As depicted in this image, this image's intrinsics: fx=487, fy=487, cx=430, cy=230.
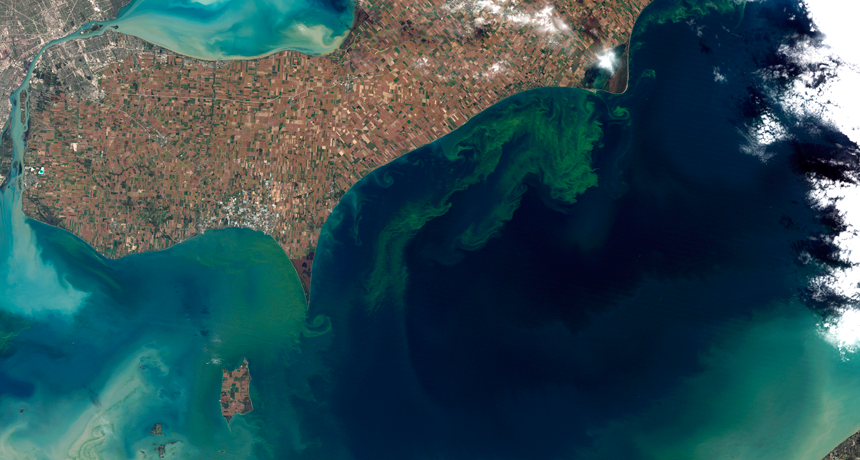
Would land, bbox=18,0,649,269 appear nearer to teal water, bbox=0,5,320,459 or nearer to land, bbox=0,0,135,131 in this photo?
land, bbox=0,0,135,131

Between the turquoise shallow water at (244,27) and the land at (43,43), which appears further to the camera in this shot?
the turquoise shallow water at (244,27)

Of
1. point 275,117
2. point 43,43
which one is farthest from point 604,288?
point 43,43

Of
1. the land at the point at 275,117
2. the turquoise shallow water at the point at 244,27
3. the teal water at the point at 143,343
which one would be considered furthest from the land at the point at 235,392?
the turquoise shallow water at the point at 244,27

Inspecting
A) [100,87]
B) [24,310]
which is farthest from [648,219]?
[24,310]

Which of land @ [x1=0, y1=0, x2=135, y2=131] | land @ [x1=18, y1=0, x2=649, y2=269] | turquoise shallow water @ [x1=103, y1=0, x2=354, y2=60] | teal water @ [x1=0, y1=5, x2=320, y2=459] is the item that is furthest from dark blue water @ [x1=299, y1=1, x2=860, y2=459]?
land @ [x1=0, y1=0, x2=135, y2=131]

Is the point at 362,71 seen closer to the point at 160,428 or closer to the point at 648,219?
the point at 648,219

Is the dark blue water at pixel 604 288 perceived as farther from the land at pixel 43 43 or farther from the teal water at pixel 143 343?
the land at pixel 43 43
